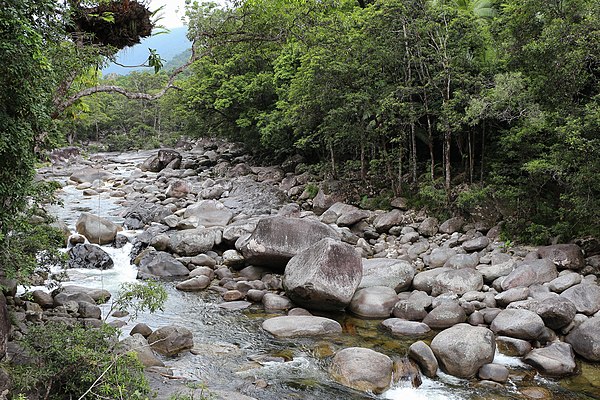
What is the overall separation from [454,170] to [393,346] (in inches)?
420

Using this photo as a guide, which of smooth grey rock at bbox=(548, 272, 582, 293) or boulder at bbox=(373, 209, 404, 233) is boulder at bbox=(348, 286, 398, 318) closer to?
smooth grey rock at bbox=(548, 272, 582, 293)

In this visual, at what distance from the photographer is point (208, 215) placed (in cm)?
1781

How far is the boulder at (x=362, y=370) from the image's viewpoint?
289 inches

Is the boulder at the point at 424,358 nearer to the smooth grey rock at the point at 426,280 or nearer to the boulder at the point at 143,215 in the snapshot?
the smooth grey rock at the point at 426,280

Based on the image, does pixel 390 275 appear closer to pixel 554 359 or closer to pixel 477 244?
pixel 477 244

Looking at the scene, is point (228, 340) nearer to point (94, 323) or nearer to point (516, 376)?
point (94, 323)

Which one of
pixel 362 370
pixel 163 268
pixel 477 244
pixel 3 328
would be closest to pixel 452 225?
pixel 477 244

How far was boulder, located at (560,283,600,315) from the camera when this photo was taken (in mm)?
9289

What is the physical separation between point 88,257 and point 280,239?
576 cm

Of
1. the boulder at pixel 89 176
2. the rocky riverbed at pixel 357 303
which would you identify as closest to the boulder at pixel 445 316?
the rocky riverbed at pixel 357 303

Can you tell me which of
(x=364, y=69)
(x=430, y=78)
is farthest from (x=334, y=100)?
(x=430, y=78)

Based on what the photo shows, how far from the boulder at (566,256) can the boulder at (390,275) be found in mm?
3251

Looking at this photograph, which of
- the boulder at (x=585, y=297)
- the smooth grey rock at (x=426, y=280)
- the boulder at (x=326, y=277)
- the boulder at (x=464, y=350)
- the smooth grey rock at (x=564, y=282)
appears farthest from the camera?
the smooth grey rock at (x=426, y=280)

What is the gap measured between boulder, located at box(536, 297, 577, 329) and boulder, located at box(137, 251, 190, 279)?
29.3 ft
